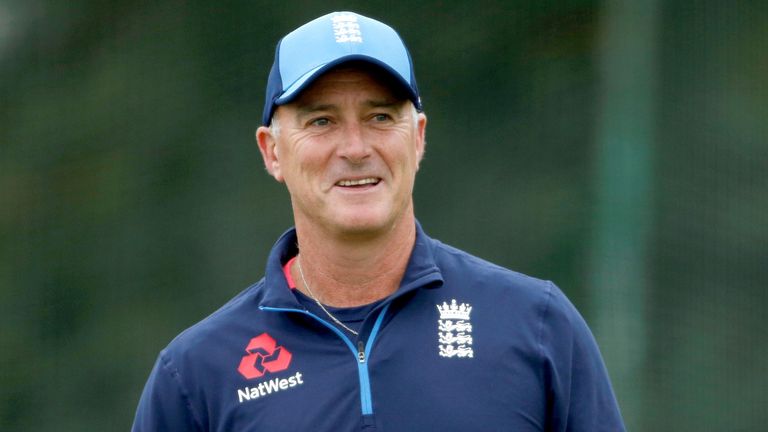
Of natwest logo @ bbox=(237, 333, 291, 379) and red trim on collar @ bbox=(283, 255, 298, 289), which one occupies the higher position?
red trim on collar @ bbox=(283, 255, 298, 289)

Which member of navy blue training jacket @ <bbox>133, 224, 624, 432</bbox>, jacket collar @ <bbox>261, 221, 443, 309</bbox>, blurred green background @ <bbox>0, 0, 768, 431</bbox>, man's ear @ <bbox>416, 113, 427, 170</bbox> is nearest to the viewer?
navy blue training jacket @ <bbox>133, 224, 624, 432</bbox>

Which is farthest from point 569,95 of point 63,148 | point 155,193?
point 63,148

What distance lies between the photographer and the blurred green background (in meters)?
4.73

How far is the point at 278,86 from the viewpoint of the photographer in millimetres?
2779

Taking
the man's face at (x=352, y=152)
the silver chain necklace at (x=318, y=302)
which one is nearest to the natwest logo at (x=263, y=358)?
the silver chain necklace at (x=318, y=302)

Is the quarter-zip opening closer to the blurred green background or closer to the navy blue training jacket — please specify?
the navy blue training jacket

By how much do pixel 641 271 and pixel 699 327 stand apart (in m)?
0.30

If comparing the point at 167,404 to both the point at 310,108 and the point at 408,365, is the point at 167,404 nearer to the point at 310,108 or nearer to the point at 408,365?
the point at 408,365

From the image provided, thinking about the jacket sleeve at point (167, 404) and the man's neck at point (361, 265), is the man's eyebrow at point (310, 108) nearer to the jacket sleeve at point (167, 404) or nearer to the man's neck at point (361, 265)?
the man's neck at point (361, 265)

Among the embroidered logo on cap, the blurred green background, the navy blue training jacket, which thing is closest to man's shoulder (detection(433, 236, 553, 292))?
the navy blue training jacket

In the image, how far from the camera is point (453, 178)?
5.16 meters

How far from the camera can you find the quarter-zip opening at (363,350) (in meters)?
2.57

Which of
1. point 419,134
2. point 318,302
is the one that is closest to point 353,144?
point 419,134

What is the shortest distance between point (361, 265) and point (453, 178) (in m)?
2.46
